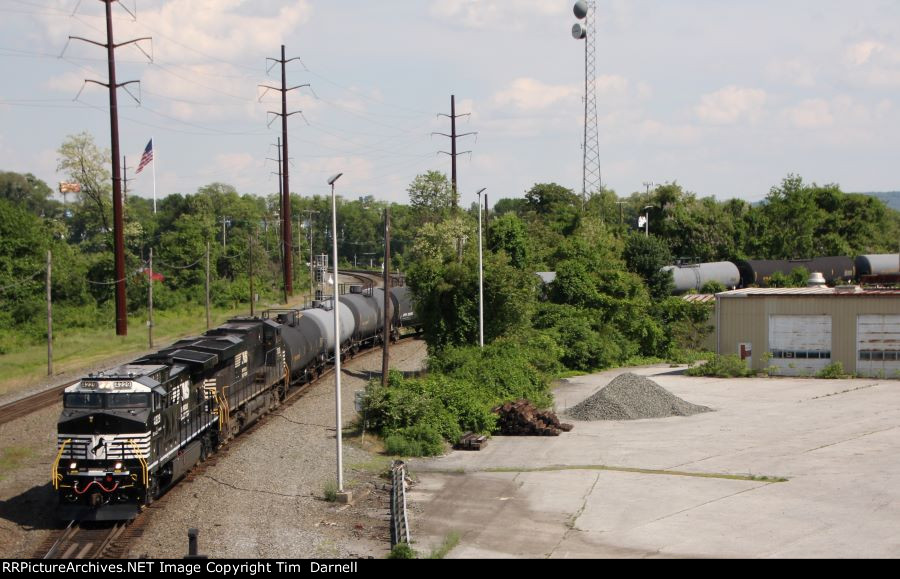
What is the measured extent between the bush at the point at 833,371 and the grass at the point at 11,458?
39.2 meters

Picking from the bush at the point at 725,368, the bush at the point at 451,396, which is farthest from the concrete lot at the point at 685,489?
the bush at the point at 725,368

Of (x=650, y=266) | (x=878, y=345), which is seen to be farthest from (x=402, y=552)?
(x=650, y=266)

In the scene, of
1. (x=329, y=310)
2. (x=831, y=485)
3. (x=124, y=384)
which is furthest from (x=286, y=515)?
(x=329, y=310)

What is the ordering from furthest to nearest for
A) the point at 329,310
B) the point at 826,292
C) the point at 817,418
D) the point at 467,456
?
the point at 826,292
the point at 329,310
the point at 817,418
the point at 467,456

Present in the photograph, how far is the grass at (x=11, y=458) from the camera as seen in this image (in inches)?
1034

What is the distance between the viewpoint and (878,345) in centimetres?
4681

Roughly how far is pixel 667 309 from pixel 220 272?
54.5 metres

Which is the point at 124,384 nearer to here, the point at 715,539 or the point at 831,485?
the point at 715,539

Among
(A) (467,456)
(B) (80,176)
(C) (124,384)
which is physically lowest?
(A) (467,456)

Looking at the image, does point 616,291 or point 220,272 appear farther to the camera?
point 220,272

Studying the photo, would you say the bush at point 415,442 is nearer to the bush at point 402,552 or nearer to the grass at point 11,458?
the bush at point 402,552

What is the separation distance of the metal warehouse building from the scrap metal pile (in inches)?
743

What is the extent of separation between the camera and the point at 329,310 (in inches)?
1756

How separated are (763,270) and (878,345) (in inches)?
1477
